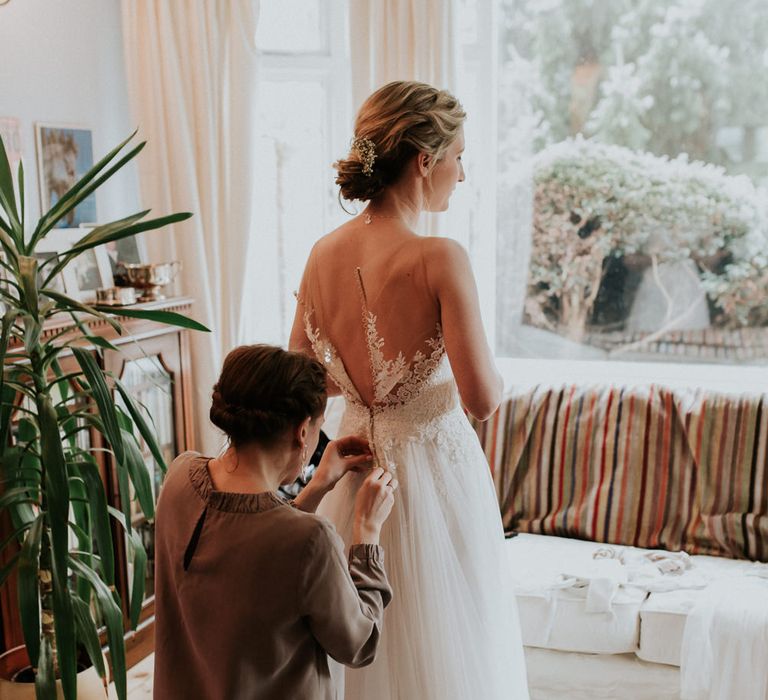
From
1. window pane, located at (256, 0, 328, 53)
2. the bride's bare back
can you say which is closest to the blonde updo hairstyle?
the bride's bare back

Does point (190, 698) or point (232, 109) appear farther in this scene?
point (232, 109)

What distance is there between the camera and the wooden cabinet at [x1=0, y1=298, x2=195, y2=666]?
290 cm

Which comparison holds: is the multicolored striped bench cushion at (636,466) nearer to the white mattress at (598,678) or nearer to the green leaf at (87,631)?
the white mattress at (598,678)

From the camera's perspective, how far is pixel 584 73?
11.3ft

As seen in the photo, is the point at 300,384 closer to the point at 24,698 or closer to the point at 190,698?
the point at 190,698

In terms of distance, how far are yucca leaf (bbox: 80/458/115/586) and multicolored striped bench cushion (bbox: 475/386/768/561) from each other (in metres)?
1.48

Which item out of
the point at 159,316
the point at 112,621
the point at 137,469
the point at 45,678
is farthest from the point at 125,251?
the point at 45,678

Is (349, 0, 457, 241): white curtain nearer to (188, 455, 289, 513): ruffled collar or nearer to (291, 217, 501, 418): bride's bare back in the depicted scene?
(291, 217, 501, 418): bride's bare back

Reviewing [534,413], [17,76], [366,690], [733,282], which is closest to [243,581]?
[366,690]

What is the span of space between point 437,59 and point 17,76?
56.7 inches

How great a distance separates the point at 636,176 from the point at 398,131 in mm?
1924

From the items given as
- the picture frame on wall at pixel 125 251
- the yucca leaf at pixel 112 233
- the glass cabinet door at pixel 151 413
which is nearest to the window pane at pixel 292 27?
the picture frame on wall at pixel 125 251

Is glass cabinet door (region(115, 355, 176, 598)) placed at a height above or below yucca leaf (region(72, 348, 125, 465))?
below

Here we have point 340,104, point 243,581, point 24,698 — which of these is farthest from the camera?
point 340,104
